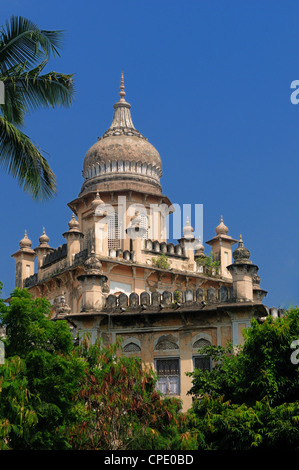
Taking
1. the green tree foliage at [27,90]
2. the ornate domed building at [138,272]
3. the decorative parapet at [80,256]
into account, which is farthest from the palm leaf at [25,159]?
the decorative parapet at [80,256]

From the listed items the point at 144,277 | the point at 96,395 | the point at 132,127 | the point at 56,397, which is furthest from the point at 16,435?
the point at 132,127

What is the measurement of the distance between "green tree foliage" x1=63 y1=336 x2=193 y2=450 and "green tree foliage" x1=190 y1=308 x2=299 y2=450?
99 cm

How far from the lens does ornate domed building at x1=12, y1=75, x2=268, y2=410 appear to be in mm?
36812

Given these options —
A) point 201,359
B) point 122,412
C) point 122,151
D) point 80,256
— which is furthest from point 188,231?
point 122,412

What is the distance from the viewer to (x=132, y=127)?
175 feet

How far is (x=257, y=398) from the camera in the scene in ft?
98.7

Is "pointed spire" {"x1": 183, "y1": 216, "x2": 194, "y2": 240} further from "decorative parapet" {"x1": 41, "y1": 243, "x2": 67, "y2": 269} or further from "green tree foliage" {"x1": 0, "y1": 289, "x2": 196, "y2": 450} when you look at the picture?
"green tree foliage" {"x1": 0, "y1": 289, "x2": 196, "y2": 450}

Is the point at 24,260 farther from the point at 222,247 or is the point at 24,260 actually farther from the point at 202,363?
the point at 202,363

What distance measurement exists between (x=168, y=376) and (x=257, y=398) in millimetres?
7035

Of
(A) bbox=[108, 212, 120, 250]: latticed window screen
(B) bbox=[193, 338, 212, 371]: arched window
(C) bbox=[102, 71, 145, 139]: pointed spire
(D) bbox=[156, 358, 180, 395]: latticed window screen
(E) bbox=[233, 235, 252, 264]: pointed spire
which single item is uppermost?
(C) bbox=[102, 71, 145, 139]: pointed spire

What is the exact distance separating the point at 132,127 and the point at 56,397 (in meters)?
29.0

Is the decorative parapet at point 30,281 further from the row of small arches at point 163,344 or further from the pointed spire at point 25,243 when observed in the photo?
the row of small arches at point 163,344

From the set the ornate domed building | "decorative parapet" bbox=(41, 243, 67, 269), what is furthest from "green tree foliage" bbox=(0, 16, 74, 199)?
"decorative parapet" bbox=(41, 243, 67, 269)

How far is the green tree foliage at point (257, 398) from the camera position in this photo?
93.7 ft
